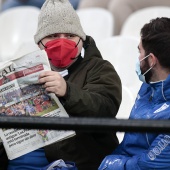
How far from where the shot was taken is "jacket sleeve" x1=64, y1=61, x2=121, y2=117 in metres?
2.29

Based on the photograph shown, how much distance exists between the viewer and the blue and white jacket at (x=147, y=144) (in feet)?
7.20

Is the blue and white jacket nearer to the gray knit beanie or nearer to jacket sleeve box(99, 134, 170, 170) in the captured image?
jacket sleeve box(99, 134, 170, 170)

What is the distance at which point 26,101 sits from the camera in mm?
2270

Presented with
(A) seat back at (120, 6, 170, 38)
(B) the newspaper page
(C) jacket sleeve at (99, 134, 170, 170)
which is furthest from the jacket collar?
(A) seat back at (120, 6, 170, 38)

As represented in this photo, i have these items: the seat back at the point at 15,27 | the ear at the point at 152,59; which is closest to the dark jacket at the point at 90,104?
the ear at the point at 152,59

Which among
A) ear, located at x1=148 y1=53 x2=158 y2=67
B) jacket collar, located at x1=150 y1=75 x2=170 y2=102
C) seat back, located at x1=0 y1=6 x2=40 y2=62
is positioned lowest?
seat back, located at x1=0 y1=6 x2=40 y2=62

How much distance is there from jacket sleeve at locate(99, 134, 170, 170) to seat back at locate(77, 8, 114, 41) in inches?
110

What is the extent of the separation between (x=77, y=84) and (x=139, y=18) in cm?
241

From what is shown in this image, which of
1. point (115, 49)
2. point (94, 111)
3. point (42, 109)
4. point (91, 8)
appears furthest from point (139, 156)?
point (91, 8)

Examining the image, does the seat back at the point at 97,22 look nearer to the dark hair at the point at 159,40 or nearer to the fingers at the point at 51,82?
the dark hair at the point at 159,40

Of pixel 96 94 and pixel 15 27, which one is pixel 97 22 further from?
pixel 96 94

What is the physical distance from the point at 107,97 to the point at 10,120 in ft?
2.94

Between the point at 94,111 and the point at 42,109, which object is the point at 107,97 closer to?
the point at 94,111

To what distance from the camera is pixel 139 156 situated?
7.50 feet
